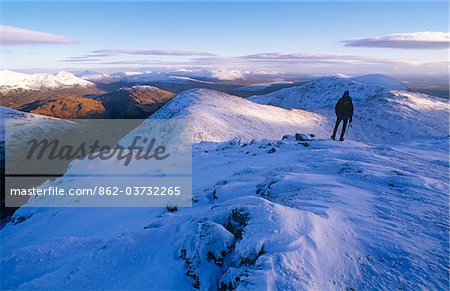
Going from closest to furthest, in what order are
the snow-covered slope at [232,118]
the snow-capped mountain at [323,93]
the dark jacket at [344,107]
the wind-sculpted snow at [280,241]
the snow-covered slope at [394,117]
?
the wind-sculpted snow at [280,241] < the dark jacket at [344,107] < the snow-covered slope at [232,118] < the snow-covered slope at [394,117] < the snow-capped mountain at [323,93]

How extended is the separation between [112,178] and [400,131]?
37522mm

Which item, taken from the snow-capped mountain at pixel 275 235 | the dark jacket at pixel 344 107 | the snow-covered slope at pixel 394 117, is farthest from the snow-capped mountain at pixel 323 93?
the snow-capped mountain at pixel 275 235

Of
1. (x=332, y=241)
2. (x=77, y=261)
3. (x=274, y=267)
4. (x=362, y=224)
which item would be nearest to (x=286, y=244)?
(x=274, y=267)

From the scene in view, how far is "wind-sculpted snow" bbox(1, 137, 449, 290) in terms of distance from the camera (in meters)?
4.54

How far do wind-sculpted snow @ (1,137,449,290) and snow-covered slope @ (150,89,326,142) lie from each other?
15.8 meters

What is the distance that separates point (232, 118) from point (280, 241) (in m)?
32.0

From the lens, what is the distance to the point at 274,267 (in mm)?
4375

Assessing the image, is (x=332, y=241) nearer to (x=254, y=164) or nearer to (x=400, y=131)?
(x=254, y=164)

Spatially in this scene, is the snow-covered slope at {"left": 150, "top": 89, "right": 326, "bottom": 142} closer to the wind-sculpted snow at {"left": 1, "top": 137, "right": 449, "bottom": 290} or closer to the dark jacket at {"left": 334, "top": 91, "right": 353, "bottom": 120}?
the dark jacket at {"left": 334, "top": 91, "right": 353, "bottom": 120}

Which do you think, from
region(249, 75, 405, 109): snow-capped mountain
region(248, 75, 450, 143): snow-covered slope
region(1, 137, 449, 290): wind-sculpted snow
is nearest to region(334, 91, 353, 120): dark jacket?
region(1, 137, 449, 290): wind-sculpted snow

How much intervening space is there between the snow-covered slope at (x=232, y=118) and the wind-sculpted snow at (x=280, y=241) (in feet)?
51.7

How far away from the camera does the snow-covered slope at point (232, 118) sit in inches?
Answer: 1195

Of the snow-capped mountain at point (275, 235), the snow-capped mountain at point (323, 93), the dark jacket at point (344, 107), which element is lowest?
the snow-capped mountain at point (323, 93)

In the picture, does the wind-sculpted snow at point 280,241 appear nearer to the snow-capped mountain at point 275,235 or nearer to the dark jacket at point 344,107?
the snow-capped mountain at point 275,235
